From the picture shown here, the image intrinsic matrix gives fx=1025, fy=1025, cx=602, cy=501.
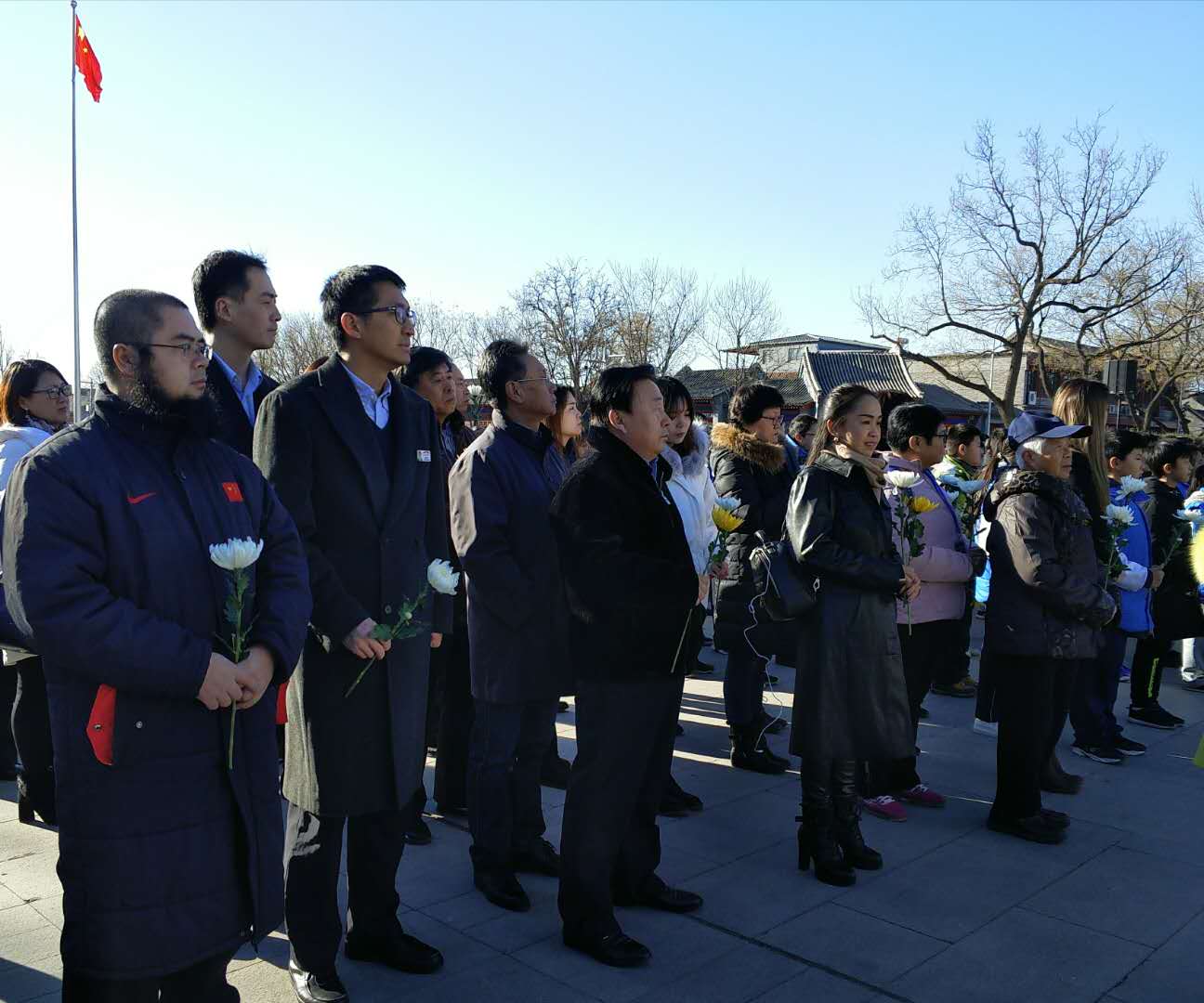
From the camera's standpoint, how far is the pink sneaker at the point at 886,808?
5.12m

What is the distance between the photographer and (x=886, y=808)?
5.14 metres

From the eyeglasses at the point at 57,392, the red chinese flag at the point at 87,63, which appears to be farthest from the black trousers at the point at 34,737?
the red chinese flag at the point at 87,63

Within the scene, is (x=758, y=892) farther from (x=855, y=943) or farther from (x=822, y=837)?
(x=855, y=943)

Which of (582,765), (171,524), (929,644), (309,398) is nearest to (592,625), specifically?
(582,765)

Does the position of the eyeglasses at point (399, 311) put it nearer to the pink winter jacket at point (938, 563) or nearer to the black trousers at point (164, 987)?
the black trousers at point (164, 987)

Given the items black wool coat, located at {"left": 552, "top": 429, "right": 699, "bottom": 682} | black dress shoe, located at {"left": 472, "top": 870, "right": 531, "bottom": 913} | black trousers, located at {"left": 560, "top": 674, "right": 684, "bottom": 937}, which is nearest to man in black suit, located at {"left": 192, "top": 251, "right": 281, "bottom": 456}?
black wool coat, located at {"left": 552, "top": 429, "right": 699, "bottom": 682}

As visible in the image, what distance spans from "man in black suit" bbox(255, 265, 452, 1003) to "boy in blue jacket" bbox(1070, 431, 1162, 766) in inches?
168

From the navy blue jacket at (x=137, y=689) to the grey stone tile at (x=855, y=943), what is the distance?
2.02m

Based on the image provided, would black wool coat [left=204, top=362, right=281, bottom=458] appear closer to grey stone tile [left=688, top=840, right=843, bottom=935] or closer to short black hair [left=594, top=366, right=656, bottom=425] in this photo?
short black hair [left=594, top=366, right=656, bottom=425]

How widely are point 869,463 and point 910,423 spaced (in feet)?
→ 5.51

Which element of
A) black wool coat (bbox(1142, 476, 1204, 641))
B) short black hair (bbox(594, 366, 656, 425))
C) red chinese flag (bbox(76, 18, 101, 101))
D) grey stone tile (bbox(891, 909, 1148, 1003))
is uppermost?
red chinese flag (bbox(76, 18, 101, 101))

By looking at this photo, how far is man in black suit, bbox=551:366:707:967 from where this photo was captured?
3.45 m

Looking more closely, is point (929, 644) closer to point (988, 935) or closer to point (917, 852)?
point (917, 852)

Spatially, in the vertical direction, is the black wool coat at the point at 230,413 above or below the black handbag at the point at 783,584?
above
